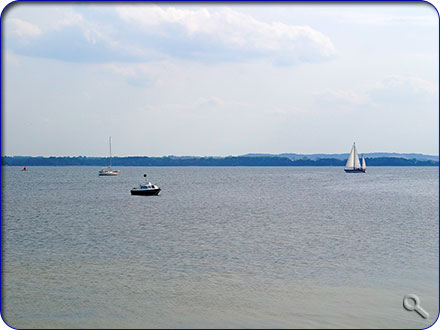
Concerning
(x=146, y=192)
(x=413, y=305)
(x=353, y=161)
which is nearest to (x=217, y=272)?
(x=413, y=305)

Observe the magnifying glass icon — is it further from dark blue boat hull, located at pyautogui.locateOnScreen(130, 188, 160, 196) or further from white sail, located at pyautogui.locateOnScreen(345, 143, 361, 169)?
white sail, located at pyautogui.locateOnScreen(345, 143, 361, 169)

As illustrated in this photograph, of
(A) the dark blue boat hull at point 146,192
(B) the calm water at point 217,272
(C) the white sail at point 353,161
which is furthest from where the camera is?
(C) the white sail at point 353,161

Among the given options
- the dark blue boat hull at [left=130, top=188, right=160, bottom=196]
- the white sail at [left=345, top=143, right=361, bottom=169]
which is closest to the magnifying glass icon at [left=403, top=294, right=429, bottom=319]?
the dark blue boat hull at [left=130, top=188, right=160, bottom=196]

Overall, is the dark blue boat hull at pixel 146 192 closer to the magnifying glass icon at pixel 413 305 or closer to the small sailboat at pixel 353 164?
the magnifying glass icon at pixel 413 305

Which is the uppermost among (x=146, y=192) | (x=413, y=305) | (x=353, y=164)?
(x=353, y=164)

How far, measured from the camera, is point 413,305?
17.1 m

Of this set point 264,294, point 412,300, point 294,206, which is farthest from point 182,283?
point 294,206

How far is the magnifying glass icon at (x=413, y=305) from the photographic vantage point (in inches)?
665

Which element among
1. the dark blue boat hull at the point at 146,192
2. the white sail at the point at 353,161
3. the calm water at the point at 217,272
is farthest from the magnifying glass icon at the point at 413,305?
the white sail at the point at 353,161

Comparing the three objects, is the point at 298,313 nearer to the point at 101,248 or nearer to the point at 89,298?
the point at 89,298

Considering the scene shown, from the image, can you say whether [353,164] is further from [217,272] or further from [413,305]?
[413,305]

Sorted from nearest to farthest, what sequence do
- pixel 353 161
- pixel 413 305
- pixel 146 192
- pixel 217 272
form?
pixel 413 305 → pixel 217 272 → pixel 146 192 → pixel 353 161

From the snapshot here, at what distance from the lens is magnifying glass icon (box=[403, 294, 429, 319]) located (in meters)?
16.9

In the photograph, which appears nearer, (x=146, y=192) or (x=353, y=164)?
(x=146, y=192)
